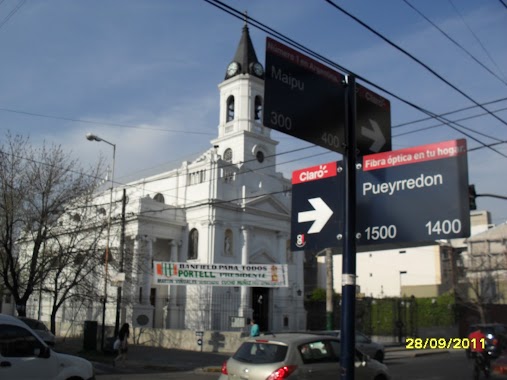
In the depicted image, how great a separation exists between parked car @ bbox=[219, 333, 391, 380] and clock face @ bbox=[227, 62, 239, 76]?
4190 cm

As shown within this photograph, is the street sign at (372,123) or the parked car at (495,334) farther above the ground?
the street sign at (372,123)

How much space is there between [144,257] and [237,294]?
10.4m

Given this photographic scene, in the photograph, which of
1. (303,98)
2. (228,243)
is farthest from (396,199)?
(228,243)

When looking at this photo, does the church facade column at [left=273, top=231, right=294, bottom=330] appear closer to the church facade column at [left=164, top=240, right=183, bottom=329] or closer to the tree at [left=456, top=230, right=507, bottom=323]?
the church facade column at [left=164, top=240, right=183, bottom=329]

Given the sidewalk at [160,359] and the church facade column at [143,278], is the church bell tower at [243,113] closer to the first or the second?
the church facade column at [143,278]

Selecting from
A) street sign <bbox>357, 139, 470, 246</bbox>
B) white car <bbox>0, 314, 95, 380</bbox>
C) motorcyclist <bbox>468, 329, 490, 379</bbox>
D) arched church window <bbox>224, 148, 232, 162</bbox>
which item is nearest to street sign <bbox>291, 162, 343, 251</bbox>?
street sign <bbox>357, 139, 470, 246</bbox>

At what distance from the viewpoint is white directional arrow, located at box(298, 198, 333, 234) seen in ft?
23.3

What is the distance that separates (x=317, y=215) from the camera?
7.18m

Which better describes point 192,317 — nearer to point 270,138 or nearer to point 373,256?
point 270,138

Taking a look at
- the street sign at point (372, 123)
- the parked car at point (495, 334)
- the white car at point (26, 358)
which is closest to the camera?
the street sign at point (372, 123)

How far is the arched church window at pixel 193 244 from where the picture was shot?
4456 cm

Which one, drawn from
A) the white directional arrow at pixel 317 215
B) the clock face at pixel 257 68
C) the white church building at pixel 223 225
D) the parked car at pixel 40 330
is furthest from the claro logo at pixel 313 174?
the clock face at pixel 257 68

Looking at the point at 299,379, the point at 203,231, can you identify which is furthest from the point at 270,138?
the point at 299,379

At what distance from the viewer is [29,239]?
27.2 meters
